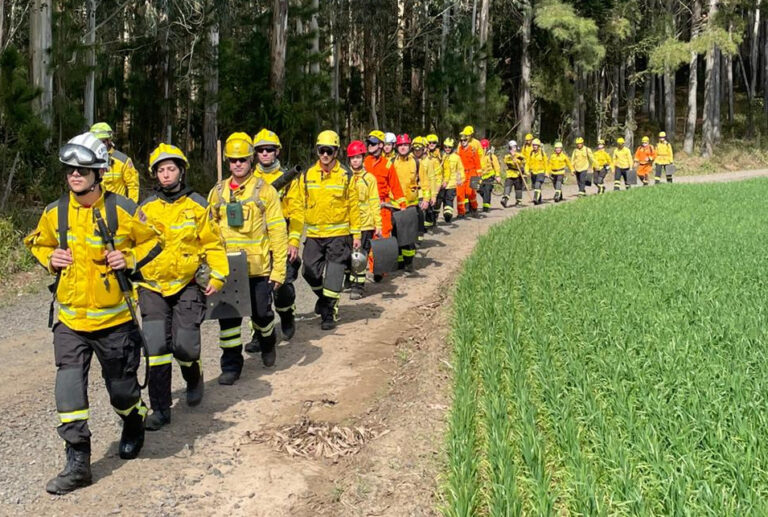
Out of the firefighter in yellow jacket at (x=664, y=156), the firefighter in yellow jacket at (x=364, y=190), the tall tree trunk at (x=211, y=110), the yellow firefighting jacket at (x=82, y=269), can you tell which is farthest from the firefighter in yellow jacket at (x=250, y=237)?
the firefighter in yellow jacket at (x=664, y=156)

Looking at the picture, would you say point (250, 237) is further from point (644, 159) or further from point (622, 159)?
point (644, 159)

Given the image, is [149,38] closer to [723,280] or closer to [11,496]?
[723,280]

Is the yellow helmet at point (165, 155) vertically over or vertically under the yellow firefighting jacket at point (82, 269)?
over

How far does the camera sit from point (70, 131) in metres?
16.9

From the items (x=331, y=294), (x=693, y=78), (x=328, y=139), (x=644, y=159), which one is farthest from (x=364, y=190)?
(x=693, y=78)

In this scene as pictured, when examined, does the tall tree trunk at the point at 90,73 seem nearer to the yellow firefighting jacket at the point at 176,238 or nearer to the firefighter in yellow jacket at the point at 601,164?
the yellow firefighting jacket at the point at 176,238

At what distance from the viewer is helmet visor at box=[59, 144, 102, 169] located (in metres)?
4.37

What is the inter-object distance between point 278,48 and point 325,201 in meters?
11.7

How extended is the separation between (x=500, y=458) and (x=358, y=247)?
15.8ft

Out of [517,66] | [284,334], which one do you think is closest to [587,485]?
[284,334]

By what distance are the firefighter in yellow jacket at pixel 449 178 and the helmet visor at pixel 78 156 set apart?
41.1ft

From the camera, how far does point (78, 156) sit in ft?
14.4

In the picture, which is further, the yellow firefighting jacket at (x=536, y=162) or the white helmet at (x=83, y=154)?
the yellow firefighting jacket at (x=536, y=162)

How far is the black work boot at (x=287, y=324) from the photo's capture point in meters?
7.98
